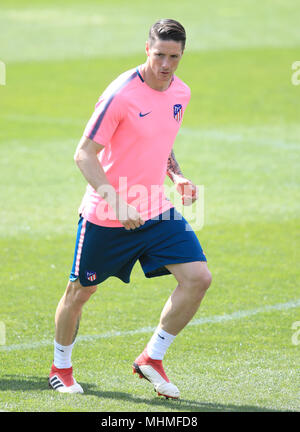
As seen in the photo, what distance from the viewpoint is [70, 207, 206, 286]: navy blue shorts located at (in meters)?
5.26

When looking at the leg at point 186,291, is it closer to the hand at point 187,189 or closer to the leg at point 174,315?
the leg at point 174,315

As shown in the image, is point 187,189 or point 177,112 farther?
point 187,189

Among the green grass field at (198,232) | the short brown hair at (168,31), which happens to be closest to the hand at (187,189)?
the short brown hair at (168,31)

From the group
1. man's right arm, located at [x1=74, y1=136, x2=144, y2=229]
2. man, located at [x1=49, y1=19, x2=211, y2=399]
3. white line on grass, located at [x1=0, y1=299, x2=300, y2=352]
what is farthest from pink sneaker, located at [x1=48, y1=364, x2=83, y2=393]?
man's right arm, located at [x1=74, y1=136, x2=144, y2=229]

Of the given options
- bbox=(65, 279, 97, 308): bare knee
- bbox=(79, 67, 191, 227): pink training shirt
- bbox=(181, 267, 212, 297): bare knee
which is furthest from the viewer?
bbox=(65, 279, 97, 308): bare knee

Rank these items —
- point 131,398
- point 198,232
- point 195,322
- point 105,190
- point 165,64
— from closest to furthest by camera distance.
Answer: point 105,190 < point 165,64 < point 131,398 < point 195,322 < point 198,232

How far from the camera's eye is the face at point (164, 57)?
16.7 feet

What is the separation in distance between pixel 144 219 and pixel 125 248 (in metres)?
0.22

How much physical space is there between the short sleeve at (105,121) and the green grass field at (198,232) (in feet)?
5.22

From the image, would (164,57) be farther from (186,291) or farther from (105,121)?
(186,291)

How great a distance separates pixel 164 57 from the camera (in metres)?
5.10

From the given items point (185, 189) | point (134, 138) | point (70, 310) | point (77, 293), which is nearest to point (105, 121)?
point (134, 138)

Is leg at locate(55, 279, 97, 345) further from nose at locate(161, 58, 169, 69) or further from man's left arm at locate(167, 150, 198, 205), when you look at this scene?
nose at locate(161, 58, 169, 69)

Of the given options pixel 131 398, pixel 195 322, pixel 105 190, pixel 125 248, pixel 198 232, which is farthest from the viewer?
pixel 198 232
